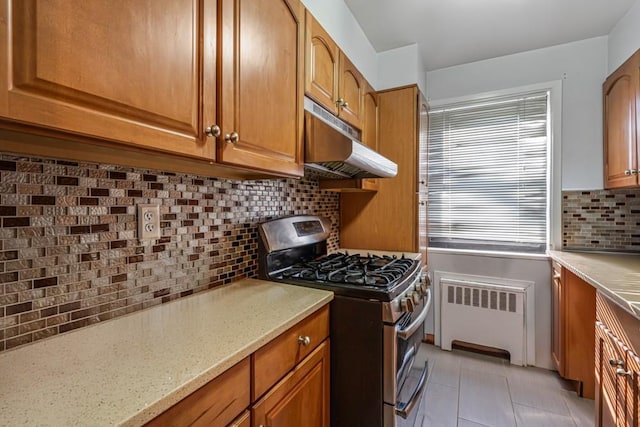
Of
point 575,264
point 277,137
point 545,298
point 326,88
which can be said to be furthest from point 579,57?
point 277,137

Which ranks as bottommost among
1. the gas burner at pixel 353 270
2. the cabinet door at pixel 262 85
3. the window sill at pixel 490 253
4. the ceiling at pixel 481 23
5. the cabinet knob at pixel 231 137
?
the window sill at pixel 490 253

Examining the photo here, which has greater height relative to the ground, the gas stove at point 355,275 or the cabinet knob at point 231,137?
the cabinet knob at point 231,137

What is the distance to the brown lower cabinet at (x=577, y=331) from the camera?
1.90 meters

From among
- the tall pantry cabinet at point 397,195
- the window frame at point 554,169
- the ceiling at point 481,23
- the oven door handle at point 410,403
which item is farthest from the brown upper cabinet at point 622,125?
the oven door handle at point 410,403

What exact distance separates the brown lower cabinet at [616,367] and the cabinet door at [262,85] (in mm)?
1388

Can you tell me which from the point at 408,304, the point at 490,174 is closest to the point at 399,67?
the point at 490,174

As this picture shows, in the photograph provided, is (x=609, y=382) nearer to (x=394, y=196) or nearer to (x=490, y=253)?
(x=490, y=253)

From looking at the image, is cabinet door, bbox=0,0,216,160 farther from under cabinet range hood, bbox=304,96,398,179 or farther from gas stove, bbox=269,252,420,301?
gas stove, bbox=269,252,420,301

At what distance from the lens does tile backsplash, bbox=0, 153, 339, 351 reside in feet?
2.43

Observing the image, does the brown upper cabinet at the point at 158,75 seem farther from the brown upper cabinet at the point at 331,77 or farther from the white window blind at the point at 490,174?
the white window blind at the point at 490,174

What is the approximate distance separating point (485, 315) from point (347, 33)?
2.37 meters

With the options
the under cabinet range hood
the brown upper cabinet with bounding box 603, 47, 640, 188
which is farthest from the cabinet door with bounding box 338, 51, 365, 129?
the brown upper cabinet with bounding box 603, 47, 640, 188

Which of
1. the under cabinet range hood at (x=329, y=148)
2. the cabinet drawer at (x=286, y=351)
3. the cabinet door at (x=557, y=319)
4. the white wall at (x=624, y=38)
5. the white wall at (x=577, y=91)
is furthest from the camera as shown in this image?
the white wall at (x=577, y=91)

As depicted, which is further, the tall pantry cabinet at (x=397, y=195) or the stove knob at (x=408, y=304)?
the tall pantry cabinet at (x=397, y=195)
